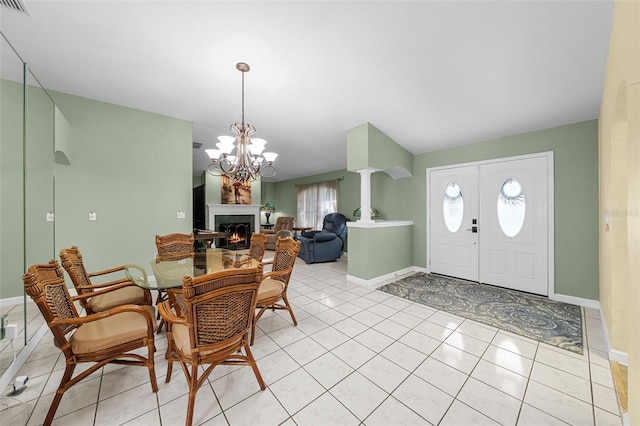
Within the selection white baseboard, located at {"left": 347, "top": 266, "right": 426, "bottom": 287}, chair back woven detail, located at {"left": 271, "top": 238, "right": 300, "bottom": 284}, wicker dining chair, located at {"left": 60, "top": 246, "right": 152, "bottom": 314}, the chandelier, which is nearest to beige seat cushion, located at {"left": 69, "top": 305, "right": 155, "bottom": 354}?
wicker dining chair, located at {"left": 60, "top": 246, "right": 152, "bottom": 314}

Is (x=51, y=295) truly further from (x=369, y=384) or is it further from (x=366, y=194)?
(x=366, y=194)

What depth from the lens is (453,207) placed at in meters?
4.36

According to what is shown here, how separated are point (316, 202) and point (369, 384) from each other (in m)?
6.41

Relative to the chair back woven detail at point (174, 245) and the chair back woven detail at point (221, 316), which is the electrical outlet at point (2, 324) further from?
the chair back woven detail at point (221, 316)

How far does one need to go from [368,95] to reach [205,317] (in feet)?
10.2

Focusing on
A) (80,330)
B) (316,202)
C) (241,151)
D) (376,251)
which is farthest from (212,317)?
(316,202)

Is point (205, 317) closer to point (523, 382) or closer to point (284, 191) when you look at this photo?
point (523, 382)

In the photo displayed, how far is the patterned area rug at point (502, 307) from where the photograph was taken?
2432 mm

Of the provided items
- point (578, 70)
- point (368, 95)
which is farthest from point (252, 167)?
point (578, 70)

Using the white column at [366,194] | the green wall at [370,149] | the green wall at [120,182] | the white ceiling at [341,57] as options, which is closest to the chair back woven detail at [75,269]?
the green wall at [120,182]

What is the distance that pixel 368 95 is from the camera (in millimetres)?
3158

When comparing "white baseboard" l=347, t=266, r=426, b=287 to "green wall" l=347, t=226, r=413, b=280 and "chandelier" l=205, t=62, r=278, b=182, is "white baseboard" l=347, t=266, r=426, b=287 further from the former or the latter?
"chandelier" l=205, t=62, r=278, b=182

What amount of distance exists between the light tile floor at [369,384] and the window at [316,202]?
16.9ft

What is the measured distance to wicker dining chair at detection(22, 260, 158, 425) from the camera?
1329 mm
